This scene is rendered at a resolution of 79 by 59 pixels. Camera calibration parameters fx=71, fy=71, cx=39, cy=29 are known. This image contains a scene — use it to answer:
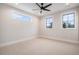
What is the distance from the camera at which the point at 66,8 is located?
1.75m

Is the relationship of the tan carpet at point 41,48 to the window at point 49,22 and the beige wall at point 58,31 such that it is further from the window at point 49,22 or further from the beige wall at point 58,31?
the window at point 49,22

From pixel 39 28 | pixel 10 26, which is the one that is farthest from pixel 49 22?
pixel 10 26

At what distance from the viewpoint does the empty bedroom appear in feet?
5.62

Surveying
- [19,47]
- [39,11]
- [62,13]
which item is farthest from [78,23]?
[19,47]

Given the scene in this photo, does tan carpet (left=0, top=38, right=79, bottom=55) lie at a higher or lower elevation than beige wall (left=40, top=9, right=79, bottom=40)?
lower

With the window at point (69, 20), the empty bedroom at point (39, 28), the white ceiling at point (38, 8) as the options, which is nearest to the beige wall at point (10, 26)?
the empty bedroom at point (39, 28)

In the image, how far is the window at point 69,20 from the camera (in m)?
1.70

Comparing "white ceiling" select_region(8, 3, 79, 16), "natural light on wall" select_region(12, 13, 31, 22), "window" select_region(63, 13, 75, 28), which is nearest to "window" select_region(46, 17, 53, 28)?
"white ceiling" select_region(8, 3, 79, 16)

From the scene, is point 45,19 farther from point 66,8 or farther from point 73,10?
point 73,10

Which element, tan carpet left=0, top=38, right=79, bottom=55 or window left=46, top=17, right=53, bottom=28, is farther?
window left=46, top=17, right=53, bottom=28

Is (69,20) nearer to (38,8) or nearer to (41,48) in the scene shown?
(38,8)

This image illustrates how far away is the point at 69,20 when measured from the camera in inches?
68.0

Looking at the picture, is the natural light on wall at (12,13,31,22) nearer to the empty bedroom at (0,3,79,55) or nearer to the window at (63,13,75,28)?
the empty bedroom at (0,3,79,55)

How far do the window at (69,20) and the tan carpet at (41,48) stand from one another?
0.45 metres
